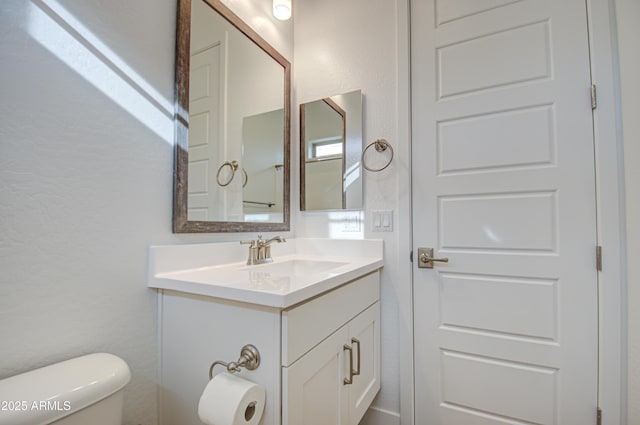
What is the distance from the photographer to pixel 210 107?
4.05 feet

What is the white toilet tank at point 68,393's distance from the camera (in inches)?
22.9

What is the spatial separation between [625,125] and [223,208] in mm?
1682

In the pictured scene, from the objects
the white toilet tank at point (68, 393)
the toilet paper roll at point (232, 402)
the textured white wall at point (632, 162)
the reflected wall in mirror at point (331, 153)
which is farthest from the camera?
the reflected wall in mirror at point (331, 153)

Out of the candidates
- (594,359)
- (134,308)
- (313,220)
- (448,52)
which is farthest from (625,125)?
(134,308)

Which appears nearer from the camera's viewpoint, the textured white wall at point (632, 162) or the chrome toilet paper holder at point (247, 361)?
the chrome toilet paper holder at point (247, 361)

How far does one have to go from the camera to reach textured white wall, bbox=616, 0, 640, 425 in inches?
42.3

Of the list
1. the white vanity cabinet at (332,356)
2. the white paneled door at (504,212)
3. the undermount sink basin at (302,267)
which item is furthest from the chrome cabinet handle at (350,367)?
the white paneled door at (504,212)

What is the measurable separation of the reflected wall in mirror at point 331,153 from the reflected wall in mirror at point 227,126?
0.42 ft

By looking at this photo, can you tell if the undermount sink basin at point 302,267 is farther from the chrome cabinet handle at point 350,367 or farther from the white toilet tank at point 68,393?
the white toilet tank at point 68,393

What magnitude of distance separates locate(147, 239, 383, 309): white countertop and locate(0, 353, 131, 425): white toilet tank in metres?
0.28

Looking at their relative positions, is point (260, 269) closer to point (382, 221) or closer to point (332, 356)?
point (332, 356)

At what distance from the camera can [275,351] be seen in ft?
2.54

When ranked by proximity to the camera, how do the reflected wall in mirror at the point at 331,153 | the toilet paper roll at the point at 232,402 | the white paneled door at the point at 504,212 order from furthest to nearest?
the reflected wall in mirror at the point at 331,153 < the white paneled door at the point at 504,212 < the toilet paper roll at the point at 232,402

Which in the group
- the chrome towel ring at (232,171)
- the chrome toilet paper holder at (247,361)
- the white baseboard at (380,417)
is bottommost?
the white baseboard at (380,417)
